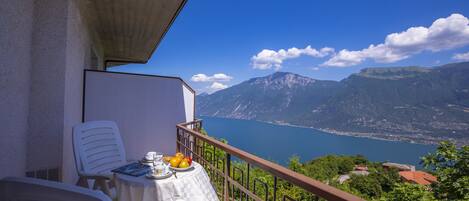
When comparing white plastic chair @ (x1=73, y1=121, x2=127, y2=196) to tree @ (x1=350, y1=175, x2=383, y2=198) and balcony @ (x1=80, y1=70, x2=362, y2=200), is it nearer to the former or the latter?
balcony @ (x1=80, y1=70, x2=362, y2=200)

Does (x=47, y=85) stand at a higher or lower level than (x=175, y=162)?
higher

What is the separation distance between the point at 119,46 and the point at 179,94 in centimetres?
235

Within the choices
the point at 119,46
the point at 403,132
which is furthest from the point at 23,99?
the point at 403,132

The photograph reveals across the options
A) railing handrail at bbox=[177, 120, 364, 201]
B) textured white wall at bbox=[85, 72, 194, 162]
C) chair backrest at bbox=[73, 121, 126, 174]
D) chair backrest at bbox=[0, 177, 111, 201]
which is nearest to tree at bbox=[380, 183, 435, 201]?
textured white wall at bbox=[85, 72, 194, 162]

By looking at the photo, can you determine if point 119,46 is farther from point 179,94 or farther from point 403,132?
point 403,132

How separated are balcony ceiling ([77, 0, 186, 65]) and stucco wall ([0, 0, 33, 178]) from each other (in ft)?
4.60

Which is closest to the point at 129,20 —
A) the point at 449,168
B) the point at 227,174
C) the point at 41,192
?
the point at 227,174

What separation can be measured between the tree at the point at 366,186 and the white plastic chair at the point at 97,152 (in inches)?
1098

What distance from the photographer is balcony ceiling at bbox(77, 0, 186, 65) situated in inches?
150

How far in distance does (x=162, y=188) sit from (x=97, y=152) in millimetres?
1142

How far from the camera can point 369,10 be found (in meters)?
48.7

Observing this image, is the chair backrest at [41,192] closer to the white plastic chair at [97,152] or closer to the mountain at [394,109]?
the white plastic chair at [97,152]

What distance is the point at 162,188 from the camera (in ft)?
5.42

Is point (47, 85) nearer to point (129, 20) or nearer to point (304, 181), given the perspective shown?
point (129, 20)
